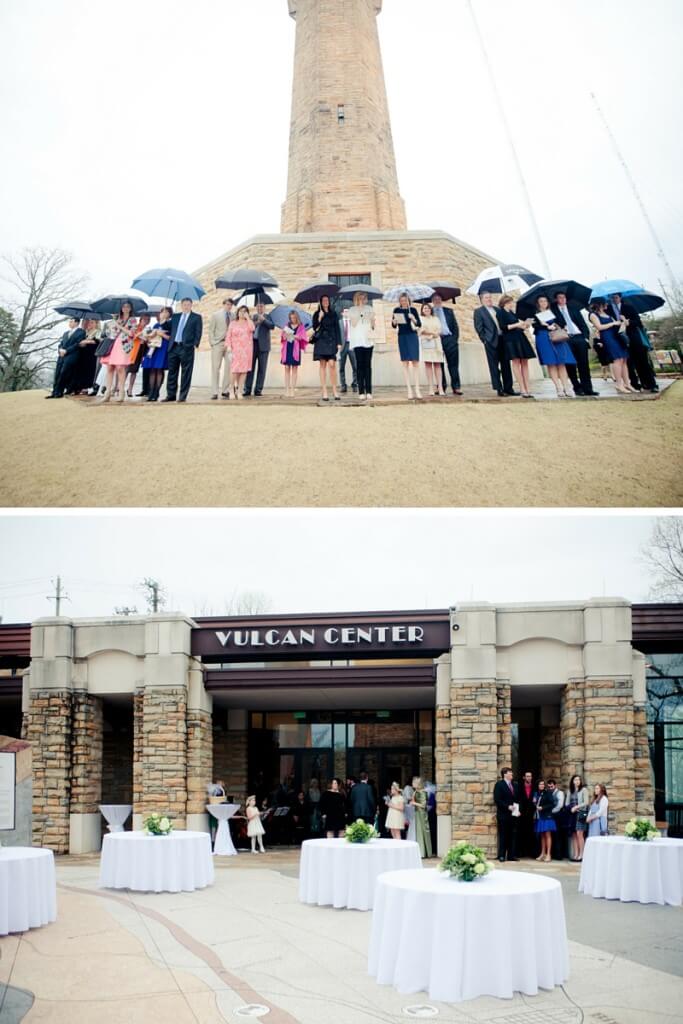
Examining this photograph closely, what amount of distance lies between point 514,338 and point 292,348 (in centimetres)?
411

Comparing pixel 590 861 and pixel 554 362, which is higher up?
pixel 554 362

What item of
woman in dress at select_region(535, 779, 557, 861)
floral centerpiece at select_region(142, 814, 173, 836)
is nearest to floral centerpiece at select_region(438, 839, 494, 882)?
floral centerpiece at select_region(142, 814, 173, 836)

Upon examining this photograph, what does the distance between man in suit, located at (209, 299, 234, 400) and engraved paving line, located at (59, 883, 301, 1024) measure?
929 centimetres

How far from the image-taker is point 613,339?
16828 millimetres

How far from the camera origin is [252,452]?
15.0 meters

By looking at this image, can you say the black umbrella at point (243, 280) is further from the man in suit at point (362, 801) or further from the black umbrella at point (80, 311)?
the man in suit at point (362, 801)

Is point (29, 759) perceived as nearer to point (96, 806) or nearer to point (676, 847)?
point (676, 847)

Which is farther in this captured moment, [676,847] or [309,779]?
[309,779]

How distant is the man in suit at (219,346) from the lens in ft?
57.9

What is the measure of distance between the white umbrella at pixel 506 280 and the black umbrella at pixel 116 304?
6142 millimetres

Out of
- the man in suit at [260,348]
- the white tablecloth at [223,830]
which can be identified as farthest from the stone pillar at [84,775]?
the man in suit at [260,348]

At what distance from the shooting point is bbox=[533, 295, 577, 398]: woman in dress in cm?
1683

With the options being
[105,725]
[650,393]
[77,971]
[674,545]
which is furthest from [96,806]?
[674,545]

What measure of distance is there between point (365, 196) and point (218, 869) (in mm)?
19732
